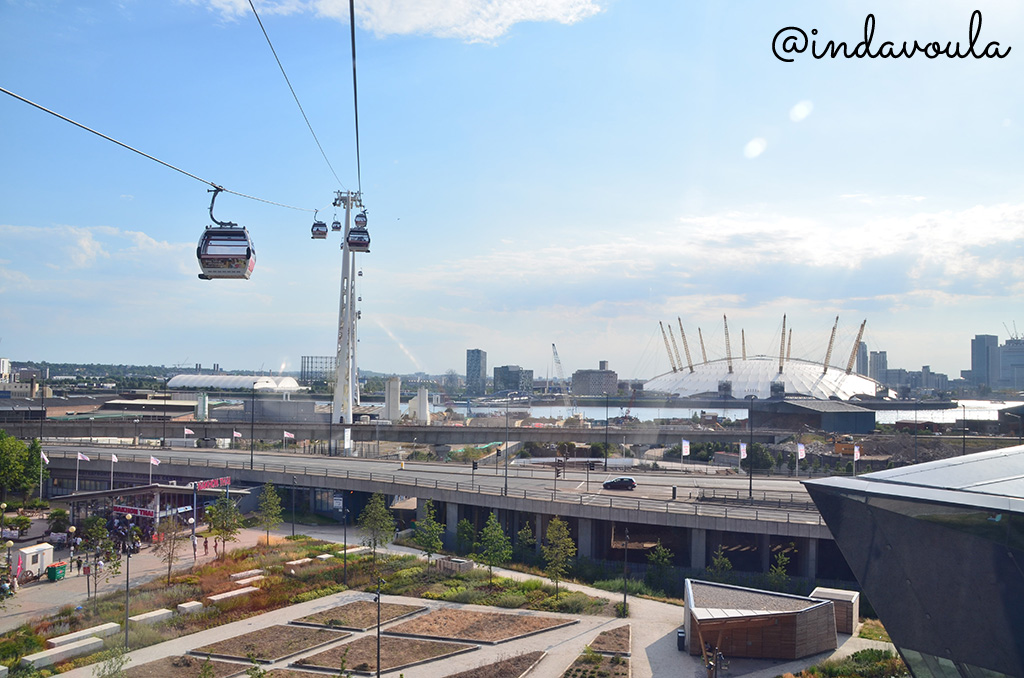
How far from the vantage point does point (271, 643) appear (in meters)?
20.8

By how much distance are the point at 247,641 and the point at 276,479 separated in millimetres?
21844

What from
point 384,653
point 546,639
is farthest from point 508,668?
point 384,653

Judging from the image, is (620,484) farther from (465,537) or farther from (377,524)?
(377,524)

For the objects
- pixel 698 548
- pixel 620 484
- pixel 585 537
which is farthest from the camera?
pixel 620 484

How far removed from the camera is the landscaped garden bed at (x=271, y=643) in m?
19.8

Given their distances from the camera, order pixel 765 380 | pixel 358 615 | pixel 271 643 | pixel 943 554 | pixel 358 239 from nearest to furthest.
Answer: pixel 943 554, pixel 271 643, pixel 358 615, pixel 358 239, pixel 765 380

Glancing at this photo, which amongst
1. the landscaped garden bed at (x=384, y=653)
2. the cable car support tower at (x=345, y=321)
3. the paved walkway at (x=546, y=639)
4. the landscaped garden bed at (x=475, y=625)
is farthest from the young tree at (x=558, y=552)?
the cable car support tower at (x=345, y=321)

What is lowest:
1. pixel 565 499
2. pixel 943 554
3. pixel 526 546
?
pixel 526 546

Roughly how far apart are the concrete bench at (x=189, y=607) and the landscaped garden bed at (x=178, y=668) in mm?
3905

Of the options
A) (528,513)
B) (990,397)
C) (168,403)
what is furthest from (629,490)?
(990,397)

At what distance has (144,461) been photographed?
1844 inches

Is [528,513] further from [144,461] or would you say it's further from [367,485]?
[144,461]

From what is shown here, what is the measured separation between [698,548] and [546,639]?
11.7 metres

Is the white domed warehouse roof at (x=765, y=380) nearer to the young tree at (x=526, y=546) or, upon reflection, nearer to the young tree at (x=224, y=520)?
the young tree at (x=526, y=546)
